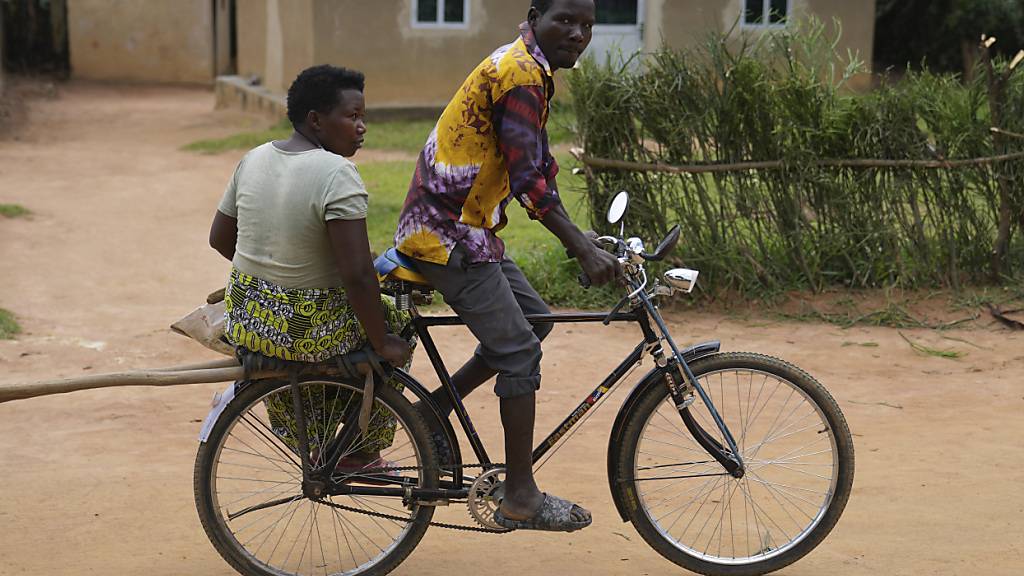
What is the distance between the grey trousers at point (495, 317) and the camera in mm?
3402

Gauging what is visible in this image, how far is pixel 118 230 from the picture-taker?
980cm

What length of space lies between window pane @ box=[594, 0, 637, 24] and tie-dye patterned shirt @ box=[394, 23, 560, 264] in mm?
13384

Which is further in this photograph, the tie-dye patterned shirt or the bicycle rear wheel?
the bicycle rear wheel

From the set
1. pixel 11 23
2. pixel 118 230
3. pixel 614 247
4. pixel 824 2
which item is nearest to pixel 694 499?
pixel 614 247

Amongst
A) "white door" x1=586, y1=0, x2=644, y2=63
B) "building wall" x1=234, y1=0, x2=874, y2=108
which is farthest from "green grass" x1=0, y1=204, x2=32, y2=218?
"white door" x1=586, y1=0, x2=644, y2=63

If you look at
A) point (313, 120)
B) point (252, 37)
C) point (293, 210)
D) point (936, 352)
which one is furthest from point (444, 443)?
point (252, 37)

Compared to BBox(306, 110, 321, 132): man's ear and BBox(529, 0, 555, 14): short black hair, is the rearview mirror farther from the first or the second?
BBox(306, 110, 321, 132): man's ear

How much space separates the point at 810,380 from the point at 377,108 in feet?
41.4

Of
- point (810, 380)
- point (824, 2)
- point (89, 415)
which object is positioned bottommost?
point (89, 415)

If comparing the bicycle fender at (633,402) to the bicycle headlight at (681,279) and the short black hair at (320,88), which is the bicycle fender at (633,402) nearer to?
the bicycle headlight at (681,279)

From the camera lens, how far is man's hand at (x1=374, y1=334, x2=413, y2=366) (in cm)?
340

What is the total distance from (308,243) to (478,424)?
7.27ft

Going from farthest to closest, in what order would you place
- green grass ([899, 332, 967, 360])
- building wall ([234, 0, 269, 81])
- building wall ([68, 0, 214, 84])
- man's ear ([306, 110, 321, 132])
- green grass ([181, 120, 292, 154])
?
building wall ([68, 0, 214, 84])
building wall ([234, 0, 269, 81])
green grass ([181, 120, 292, 154])
green grass ([899, 332, 967, 360])
man's ear ([306, 110, 321, 132])

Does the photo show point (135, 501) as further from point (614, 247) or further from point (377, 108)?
point (377, 108)
